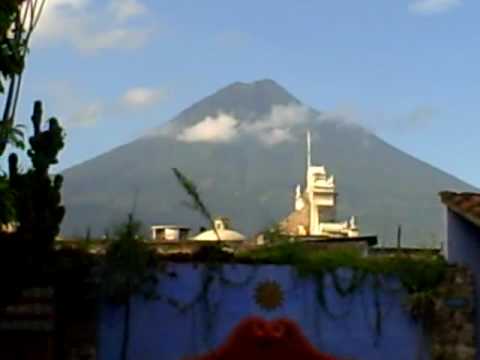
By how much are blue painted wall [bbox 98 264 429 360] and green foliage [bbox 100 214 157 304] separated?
0.23m

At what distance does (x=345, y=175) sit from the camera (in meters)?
99.6

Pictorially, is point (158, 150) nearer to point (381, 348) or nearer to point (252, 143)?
point (252, 143)

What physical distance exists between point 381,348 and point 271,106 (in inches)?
4936

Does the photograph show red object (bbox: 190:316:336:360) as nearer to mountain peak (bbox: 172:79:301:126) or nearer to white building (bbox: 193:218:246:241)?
white building (bbox: 193:218:246:241)

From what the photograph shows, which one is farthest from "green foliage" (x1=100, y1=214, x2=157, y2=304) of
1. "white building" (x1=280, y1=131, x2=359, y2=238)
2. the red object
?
"white building" (x1=280, y1=131, x2=359, y2=238)

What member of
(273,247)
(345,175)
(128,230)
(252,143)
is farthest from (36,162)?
(252,143)

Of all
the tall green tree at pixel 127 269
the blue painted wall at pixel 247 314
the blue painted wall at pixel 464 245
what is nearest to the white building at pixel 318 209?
the blue painted wall at pixel 464 245

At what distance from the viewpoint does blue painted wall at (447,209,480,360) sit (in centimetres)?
1625

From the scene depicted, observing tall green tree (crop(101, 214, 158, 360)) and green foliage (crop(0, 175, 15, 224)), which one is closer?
green foliage (crop(0, 175, 15, 224))

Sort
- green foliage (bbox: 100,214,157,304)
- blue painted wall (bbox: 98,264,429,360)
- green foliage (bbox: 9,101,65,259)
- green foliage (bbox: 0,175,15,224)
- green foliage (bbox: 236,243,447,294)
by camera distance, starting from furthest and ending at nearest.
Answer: green foliage (bbox: 236,243,447,294)
blue painted wall (bbox: 98,264,429,360)
green foliage (bbox: 100,214,157,304)
green foliage (bbox: 9,101,65,259)
green foliage (bbox: 0,175,15,224)

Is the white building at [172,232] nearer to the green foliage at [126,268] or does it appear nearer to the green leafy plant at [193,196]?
the green leafy plant at [193,196]

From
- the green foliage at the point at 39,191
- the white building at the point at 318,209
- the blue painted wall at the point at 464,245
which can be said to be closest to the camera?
the green foliage at the point at 39,191

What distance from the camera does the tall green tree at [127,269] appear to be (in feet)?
50.5

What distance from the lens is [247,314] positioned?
15812mm
